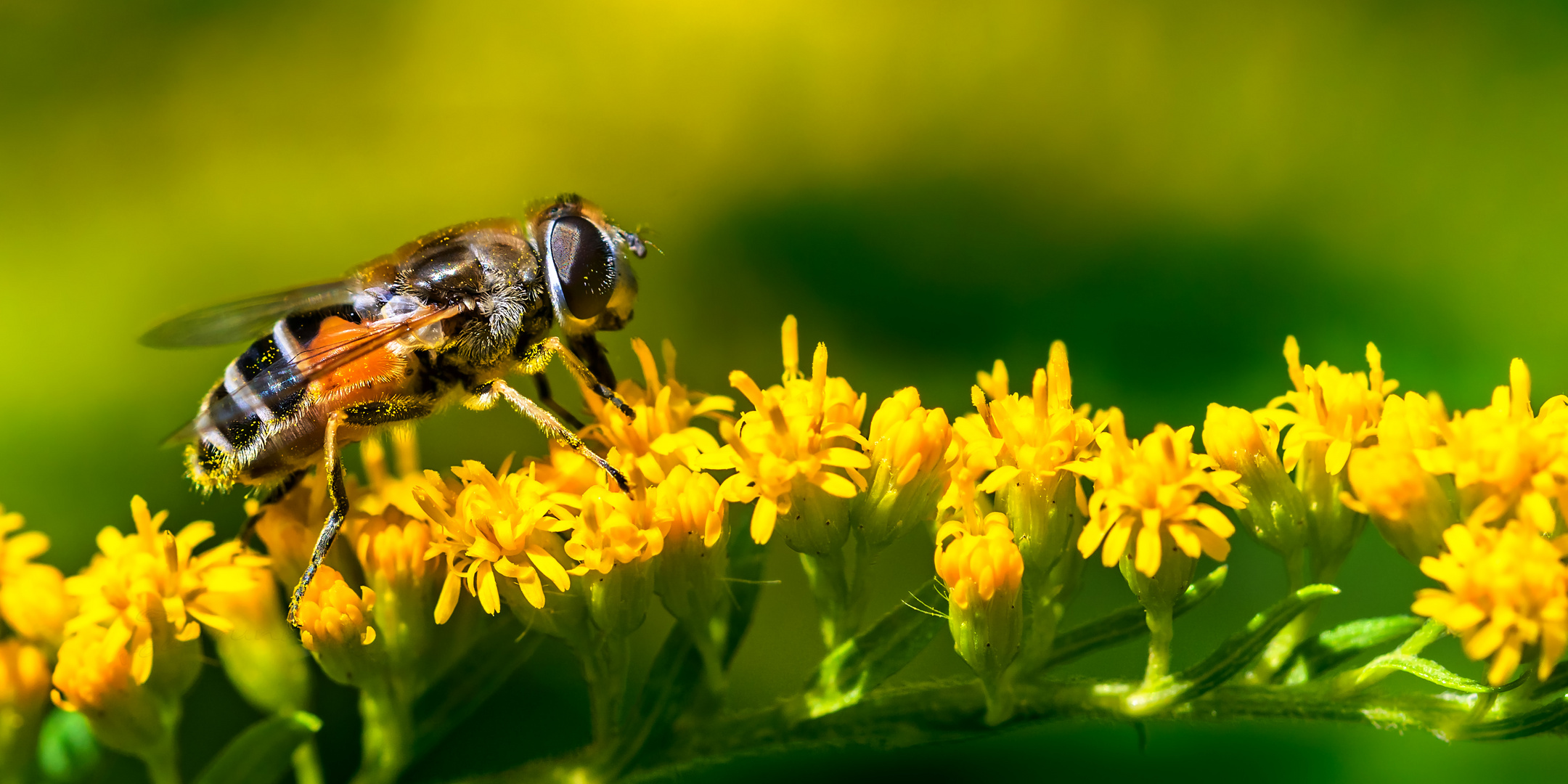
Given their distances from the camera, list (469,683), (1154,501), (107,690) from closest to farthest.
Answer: (1154,501) < (107,690) < (469,683)

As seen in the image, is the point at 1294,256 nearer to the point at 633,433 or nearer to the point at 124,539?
the point at 633,433

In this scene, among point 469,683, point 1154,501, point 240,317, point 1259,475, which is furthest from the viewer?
point 240,317

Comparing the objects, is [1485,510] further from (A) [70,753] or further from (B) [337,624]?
(A) [70,753]

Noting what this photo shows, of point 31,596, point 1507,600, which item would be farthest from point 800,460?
point 31,596

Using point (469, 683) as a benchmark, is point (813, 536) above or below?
above

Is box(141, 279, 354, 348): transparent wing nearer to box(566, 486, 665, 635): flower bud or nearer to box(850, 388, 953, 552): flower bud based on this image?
box(566, 486, 665, 635): flower bud

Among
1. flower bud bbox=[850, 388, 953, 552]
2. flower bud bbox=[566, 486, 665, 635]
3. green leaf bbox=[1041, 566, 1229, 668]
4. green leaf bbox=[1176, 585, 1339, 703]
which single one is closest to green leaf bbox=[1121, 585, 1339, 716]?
green leaf bbox=[1176, 585, 1339, 703]

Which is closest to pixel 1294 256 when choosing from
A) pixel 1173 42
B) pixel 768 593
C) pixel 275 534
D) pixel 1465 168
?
pixel 1465 168
